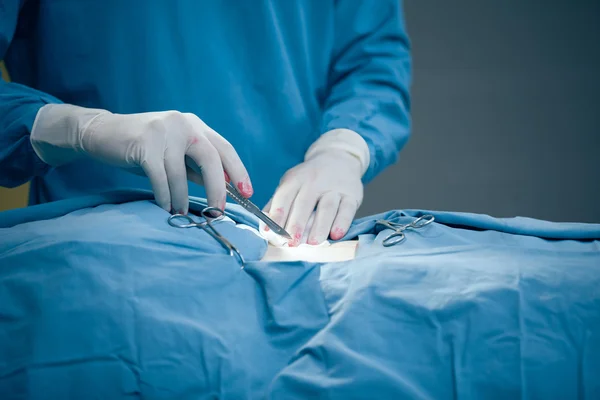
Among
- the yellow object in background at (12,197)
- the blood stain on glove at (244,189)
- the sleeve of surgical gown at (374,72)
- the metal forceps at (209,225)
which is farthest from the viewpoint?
the yellow object in background at (12,197)

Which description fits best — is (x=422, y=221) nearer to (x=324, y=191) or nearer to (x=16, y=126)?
(x=324, y=191)

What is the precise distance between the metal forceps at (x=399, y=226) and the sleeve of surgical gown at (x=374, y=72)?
554mm

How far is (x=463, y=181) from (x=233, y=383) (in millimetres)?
2093

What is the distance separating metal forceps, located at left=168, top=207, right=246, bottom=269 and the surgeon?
17 cm

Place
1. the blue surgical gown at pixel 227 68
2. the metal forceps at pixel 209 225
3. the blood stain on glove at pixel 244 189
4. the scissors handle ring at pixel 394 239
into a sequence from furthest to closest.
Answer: the blue surgical gown at pixel 227 68 → the blood stain on glove at pixel 244 189 → the scissors handle ring at pixel 394 239 → the metal forceps at pixel 209 225

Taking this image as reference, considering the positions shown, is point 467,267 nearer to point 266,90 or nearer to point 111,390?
point 111,390

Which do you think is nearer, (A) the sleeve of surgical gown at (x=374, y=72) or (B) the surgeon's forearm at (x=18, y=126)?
(B) the surgeon's forearm at (x=18, y=126)

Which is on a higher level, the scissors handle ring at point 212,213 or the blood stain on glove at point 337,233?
the scissors handle ring at point 212,213

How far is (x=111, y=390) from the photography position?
79 cm

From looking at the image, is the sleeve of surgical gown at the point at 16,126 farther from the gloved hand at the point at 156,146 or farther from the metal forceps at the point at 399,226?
the metal forceps at the point at 399,226

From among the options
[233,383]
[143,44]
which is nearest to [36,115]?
[143,44]

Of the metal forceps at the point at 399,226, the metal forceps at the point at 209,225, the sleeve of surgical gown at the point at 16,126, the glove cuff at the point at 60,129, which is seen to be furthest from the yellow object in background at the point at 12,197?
the metal forceps at the point at 399,226

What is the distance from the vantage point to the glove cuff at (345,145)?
172cm

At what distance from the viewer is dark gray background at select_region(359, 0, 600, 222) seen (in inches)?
106
